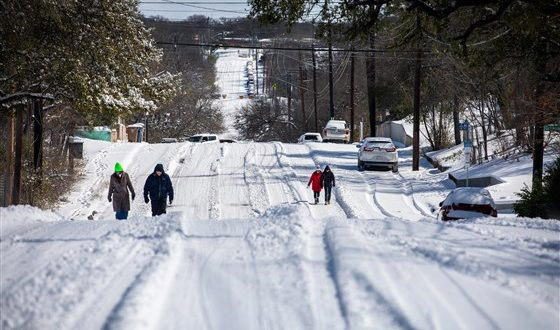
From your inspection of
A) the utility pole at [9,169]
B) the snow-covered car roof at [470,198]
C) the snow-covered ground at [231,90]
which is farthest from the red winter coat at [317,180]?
the snow-covered ground at [231,90]

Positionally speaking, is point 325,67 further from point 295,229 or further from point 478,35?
point 295,229

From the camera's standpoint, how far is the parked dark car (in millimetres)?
18234

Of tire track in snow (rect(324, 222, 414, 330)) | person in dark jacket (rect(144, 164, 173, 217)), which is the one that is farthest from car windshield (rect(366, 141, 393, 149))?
tire track in snow (rect(324, 222, 414, 330))

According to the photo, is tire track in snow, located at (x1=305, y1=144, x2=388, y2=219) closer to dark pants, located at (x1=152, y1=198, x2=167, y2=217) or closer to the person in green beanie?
dark pants, located at (x1=152, y1=198, x2=167, y2=217)

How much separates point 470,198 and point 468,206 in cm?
28

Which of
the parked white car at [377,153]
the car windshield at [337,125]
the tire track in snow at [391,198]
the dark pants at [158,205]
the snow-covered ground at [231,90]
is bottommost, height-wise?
the tire track in snow at [391,198]

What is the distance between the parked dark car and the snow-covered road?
5849mm

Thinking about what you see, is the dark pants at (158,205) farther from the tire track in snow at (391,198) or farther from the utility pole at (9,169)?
the tire track in snow at (391,198)

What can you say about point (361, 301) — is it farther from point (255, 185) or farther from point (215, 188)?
point (255, 185)

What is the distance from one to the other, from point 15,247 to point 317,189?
18.8 metres

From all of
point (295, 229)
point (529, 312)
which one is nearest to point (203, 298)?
point (529, 312)

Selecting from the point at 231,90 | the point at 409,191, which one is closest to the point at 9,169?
the point at 409,191

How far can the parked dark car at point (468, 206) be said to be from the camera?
59.8 ft

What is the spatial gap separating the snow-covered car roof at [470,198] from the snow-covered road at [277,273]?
610 centimetres
